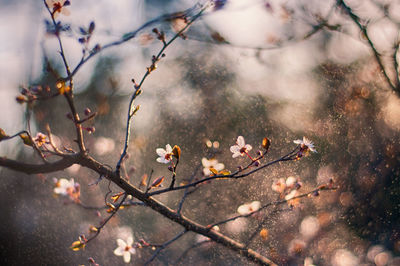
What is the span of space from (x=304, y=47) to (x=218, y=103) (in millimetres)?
1007

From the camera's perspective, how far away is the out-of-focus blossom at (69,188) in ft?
2.70

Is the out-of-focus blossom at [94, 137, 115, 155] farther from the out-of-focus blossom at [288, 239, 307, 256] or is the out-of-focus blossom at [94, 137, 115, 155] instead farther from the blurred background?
the out-of-focus blossom at [288, 239, 307, 256]

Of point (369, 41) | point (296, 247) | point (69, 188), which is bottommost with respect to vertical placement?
point (296, 247)

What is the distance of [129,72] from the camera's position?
2.36 meters

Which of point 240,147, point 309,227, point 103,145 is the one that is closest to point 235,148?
point 240,147

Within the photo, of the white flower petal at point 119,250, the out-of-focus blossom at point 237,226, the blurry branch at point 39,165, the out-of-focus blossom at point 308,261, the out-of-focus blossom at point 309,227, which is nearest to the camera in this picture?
the blurry branch at point 39,165

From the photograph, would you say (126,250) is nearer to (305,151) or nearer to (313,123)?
(305,151)

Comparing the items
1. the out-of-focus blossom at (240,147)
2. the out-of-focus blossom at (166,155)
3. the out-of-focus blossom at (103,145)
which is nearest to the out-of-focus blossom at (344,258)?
the out-of-focus blossom at (240,147)

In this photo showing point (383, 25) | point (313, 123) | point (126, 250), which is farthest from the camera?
point (313, 123)

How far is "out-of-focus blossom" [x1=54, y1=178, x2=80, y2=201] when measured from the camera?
82cm

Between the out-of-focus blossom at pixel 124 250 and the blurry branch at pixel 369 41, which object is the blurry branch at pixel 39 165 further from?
the blurry branch at pixel 369 41

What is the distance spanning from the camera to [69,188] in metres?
0.92

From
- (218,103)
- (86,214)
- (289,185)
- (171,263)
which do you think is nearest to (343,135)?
(289,185)

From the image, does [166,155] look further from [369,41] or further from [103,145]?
[103,145]
